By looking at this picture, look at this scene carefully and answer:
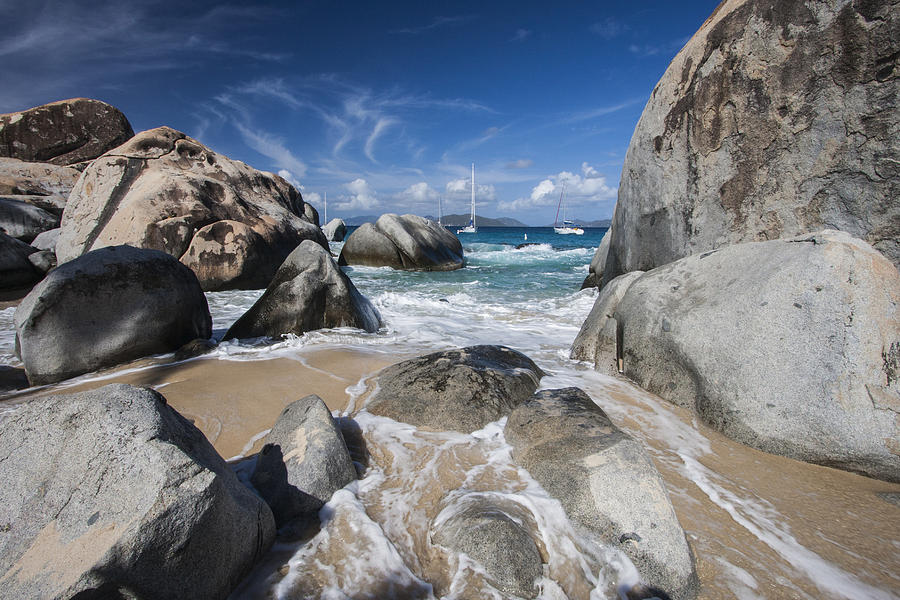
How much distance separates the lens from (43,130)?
15.4 metres

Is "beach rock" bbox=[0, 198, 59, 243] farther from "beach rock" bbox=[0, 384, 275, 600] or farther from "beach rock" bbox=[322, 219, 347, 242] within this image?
"beach rock" bbox=[322, 219, 347, 242]

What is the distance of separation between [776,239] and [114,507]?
4.79 m

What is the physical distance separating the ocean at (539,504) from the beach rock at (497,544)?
0.16 ft

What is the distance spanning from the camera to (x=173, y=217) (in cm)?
846

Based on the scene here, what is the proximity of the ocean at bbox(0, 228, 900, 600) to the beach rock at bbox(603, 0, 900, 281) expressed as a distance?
2.20 metres

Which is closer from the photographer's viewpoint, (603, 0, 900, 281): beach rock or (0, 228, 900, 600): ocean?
(0, 228, 900, 600): ocean

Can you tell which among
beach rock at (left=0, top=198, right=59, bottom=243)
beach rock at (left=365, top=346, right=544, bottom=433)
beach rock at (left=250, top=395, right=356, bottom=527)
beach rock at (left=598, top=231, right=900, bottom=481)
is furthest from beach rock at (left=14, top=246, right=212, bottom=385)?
beach rock at (left=0, top=198, right=59, bottom=243)

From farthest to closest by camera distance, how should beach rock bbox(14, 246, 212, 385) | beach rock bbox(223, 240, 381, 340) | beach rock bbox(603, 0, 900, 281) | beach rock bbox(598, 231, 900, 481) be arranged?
beach rock bbox(223, 240, 381, 340)
beach rock bbox(14, 246, 212, 385)
beach rock bbox(603, 0, 900, 281)
beach rock bbox(598, 231, 900, 481)

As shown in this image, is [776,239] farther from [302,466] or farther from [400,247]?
[400,247]

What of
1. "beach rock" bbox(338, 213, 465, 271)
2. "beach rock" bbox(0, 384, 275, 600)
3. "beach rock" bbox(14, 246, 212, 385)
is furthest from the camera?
"beach rock" bbox(338, 213, 465, 271)

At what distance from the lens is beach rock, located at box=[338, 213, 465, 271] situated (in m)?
15.2

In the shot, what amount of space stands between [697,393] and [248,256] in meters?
8.79

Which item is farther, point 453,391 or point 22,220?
point 22,220

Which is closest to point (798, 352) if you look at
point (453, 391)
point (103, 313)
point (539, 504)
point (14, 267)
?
point (539, 504)
